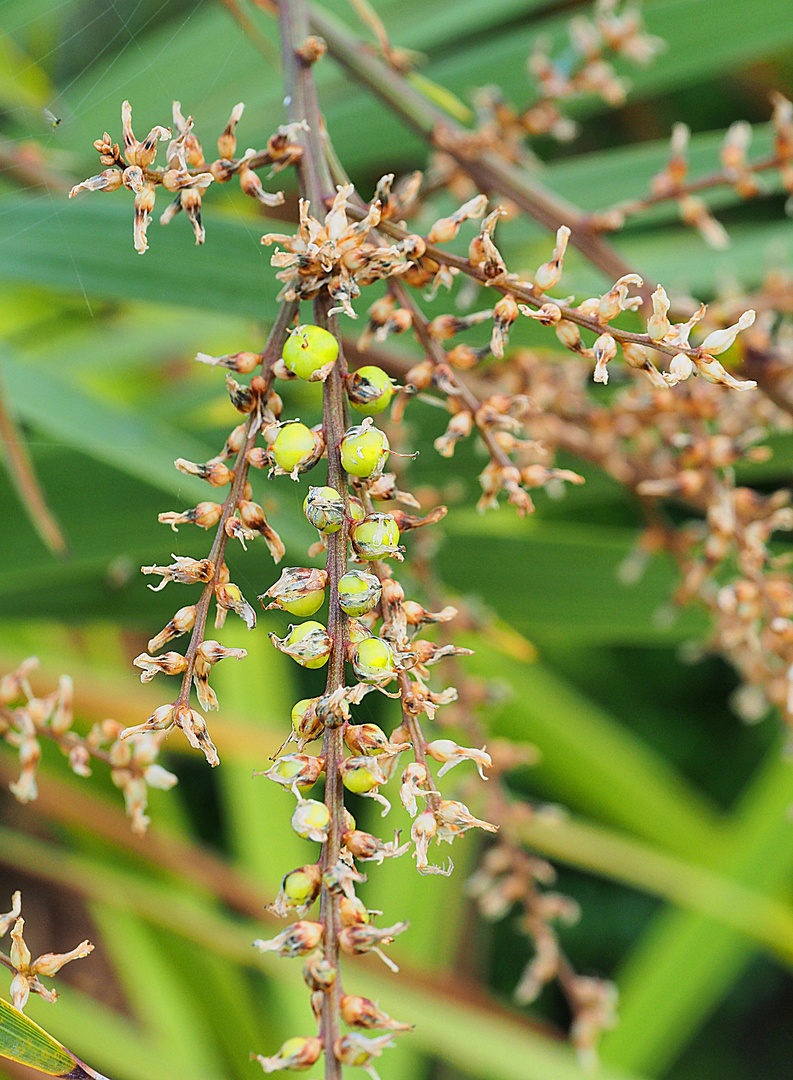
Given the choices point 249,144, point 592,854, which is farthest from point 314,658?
point 592,854

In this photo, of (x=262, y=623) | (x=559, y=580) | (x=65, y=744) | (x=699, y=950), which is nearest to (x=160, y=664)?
(x=65, y=744)

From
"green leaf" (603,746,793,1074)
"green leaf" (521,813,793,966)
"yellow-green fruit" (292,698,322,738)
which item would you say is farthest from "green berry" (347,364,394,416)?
"green leaf" (603,746,793,1074)

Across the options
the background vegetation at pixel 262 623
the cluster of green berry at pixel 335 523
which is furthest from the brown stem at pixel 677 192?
the cluster of green berry at pixel 335 523

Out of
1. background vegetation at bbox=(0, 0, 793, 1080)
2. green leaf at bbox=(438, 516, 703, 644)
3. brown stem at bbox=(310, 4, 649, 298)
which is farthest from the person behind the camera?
green leaf at bbox=(438, 516, 703, 644)

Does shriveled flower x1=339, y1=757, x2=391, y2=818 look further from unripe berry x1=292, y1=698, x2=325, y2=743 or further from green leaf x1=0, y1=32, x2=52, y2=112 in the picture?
green leaf x1=0, y1=32, x2=52, y2=112

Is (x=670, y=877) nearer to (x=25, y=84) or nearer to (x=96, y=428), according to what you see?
(x=96, y=428)

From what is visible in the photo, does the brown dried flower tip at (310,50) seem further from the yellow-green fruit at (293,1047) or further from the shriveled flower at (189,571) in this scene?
the yellow-green fruit at (293,1047)

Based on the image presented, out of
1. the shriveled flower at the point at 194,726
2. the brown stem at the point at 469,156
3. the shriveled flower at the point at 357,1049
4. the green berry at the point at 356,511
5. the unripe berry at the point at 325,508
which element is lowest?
the shriveled flower at the point at 357,1049

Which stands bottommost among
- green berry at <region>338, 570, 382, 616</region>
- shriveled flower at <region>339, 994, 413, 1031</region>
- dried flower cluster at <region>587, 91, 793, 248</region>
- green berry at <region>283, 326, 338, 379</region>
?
shriveled flower at <region>339, 994, 413, 1031</region>
